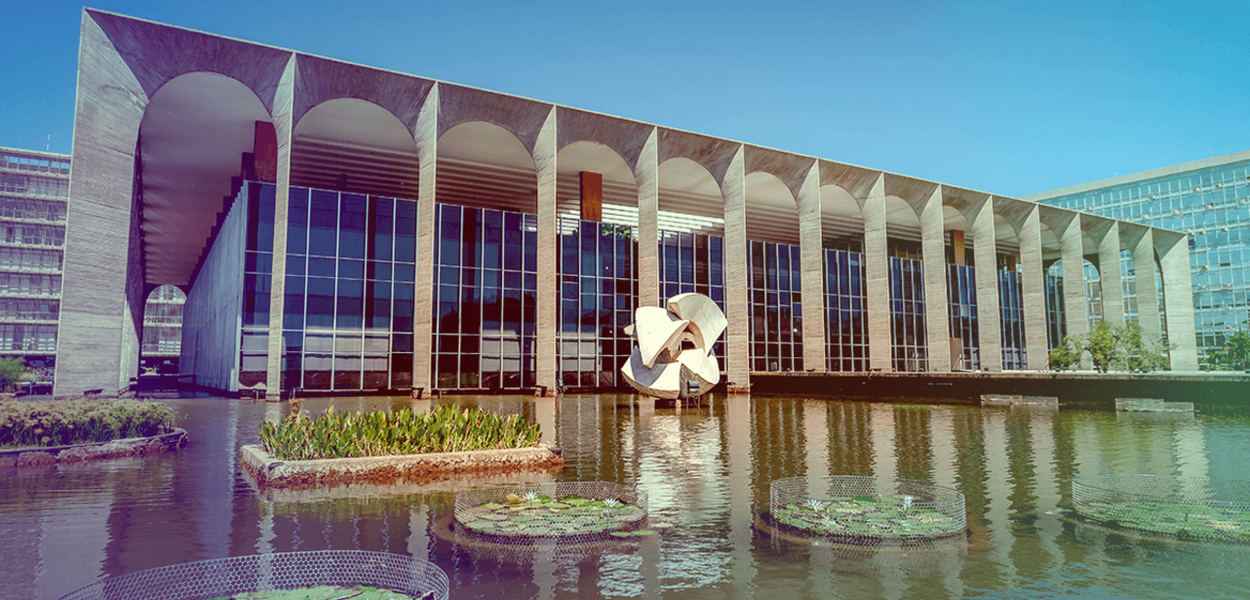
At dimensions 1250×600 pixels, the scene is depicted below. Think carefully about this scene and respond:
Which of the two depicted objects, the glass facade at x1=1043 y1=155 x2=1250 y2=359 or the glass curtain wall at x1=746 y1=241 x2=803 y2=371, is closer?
the glass curtain wall at x1=746 y1=241 x2=803 y2=371

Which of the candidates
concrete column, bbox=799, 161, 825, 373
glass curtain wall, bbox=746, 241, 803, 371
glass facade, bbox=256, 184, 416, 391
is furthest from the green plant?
glass curtain wall, bbox=746, 241, 803, 371

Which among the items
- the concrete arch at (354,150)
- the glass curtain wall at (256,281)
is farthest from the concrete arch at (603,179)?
the glass curtain wall at (256,281)

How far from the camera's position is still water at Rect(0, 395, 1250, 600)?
22.5ft

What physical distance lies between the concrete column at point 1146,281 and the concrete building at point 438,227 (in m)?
11.2

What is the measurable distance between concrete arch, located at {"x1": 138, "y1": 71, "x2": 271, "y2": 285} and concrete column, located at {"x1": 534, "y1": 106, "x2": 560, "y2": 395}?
14.9 m

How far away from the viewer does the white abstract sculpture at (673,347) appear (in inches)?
1189

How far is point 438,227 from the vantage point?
4488 cm

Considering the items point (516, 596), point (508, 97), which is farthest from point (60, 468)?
point (508, 97)

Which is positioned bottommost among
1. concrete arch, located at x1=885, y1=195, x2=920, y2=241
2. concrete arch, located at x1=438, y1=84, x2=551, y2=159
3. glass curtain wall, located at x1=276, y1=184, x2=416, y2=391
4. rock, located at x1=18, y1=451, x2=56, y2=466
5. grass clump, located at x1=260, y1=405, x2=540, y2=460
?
rock, located at x1=18, y1=451, x2=56, y2=466

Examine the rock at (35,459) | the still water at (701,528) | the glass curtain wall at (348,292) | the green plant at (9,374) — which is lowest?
the still water at (701,528)

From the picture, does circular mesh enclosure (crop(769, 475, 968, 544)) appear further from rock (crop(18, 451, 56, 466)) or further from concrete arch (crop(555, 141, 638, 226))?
concrete arch (crop(555, 141, 638, 226))

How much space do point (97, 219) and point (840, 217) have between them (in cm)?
5378

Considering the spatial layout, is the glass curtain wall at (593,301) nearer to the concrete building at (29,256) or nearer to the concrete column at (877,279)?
the concrete column at (877,279)

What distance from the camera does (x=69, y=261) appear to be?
2934 centimetres
